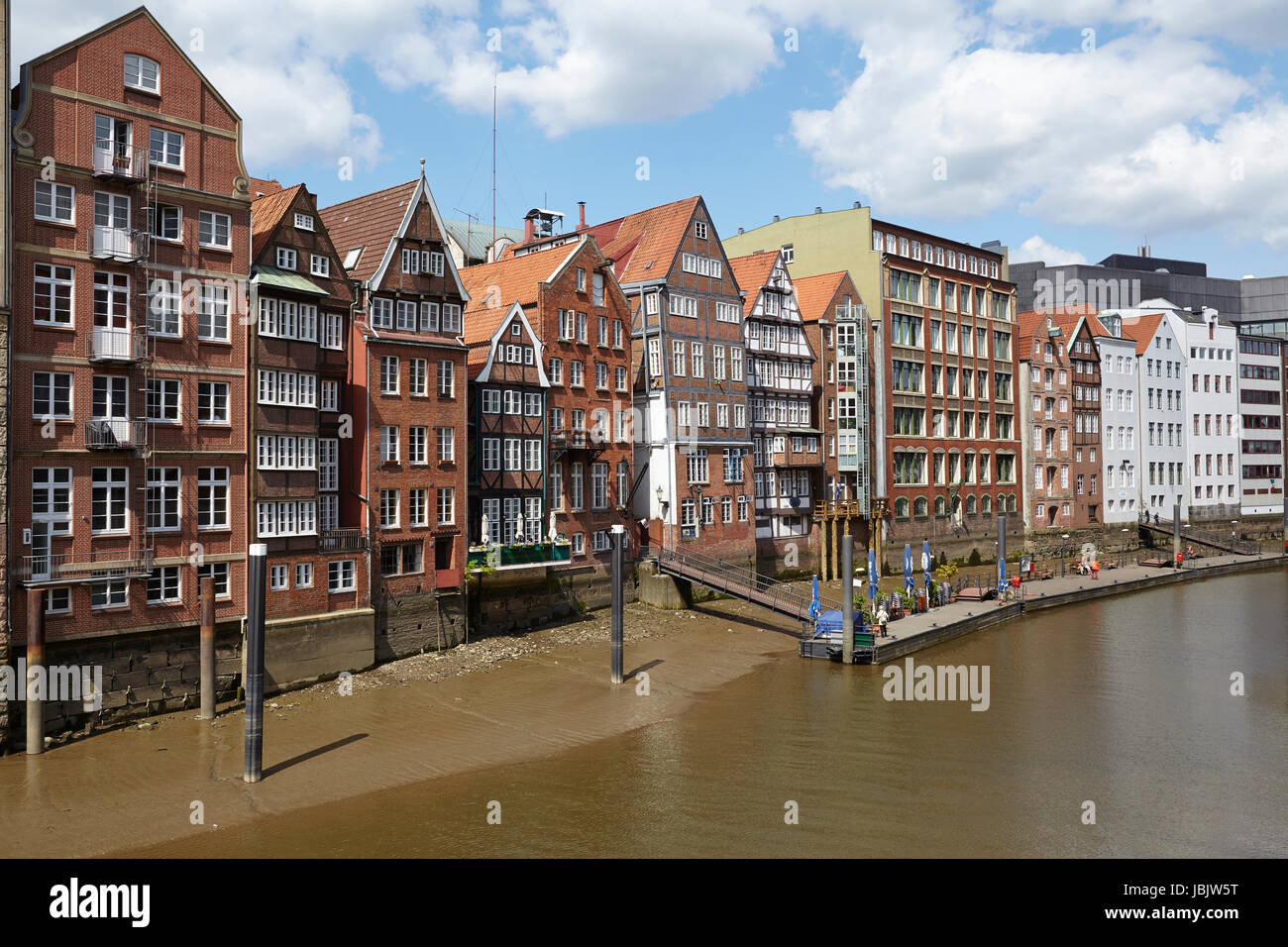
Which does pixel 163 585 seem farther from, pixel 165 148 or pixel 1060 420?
pixel 1060 420

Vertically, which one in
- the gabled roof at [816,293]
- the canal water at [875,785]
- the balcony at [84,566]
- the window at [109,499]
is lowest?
the canal water at [875,785]

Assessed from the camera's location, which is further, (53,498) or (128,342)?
(128,342)

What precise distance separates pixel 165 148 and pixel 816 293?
46.6m

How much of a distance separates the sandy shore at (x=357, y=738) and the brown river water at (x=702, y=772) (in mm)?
103

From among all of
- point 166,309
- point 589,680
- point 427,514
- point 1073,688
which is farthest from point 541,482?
point 1073,688

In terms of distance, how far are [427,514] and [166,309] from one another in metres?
13.2

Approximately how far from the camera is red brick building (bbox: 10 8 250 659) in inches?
1205

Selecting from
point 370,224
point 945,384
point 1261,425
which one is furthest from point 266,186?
point 1261,425

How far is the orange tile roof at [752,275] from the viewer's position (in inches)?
2518

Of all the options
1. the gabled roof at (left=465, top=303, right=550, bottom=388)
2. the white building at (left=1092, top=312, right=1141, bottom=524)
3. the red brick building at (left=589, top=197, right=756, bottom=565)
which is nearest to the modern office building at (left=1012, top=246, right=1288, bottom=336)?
the white building at (left=1092, top=312, right=1141, bottom=524)

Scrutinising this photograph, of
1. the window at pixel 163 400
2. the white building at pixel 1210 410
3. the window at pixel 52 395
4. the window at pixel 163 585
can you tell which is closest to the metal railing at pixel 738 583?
the window at pixel 163 585

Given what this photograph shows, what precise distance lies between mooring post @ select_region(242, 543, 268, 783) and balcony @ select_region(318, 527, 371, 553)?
901cm

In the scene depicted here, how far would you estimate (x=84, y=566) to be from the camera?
102ft

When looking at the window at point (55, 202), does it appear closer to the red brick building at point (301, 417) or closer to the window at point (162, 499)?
the red brick building at point (301, 417)
